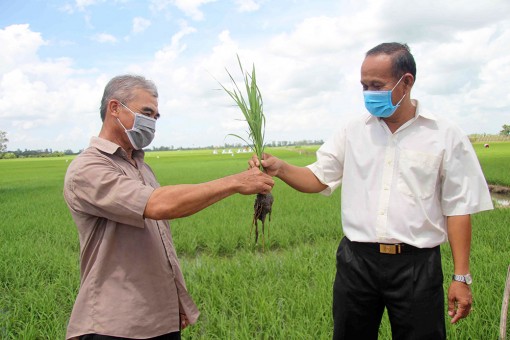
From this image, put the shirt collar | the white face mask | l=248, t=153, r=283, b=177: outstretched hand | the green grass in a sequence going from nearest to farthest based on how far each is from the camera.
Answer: the shirt collar → the white face mask → l=248, t=153, r=283, b=177: outstretched hand → the green grass

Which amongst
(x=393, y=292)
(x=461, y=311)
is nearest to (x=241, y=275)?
(x=393, y=292)

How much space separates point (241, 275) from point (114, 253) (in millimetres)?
2534

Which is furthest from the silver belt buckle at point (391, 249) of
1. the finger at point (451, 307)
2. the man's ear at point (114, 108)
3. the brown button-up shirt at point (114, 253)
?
the man's ear at point (114, 108)

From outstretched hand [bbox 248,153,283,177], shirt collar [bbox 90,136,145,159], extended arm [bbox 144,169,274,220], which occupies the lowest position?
extended arm [bbox 144,169,274,220]

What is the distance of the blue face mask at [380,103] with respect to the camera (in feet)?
6.47

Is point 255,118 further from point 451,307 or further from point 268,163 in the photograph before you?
point 451,307

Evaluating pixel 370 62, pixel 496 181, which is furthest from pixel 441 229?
pixel 496 181

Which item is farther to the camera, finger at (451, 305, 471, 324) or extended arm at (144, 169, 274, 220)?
finger at (451, 305, 471, 324)

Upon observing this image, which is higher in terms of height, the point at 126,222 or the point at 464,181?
the point at 464,181

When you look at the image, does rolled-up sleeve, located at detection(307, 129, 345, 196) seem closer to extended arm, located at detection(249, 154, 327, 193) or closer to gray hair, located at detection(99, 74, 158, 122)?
extended arm, located at detection(249, 154, 327, 193)

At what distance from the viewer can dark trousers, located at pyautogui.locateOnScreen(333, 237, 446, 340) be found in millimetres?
1907

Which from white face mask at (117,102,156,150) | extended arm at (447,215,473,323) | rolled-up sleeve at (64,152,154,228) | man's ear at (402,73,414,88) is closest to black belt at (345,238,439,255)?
extended arm at (447,215,473,323)

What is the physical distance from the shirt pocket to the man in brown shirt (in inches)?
27.5

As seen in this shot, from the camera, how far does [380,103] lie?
198 centimetres
